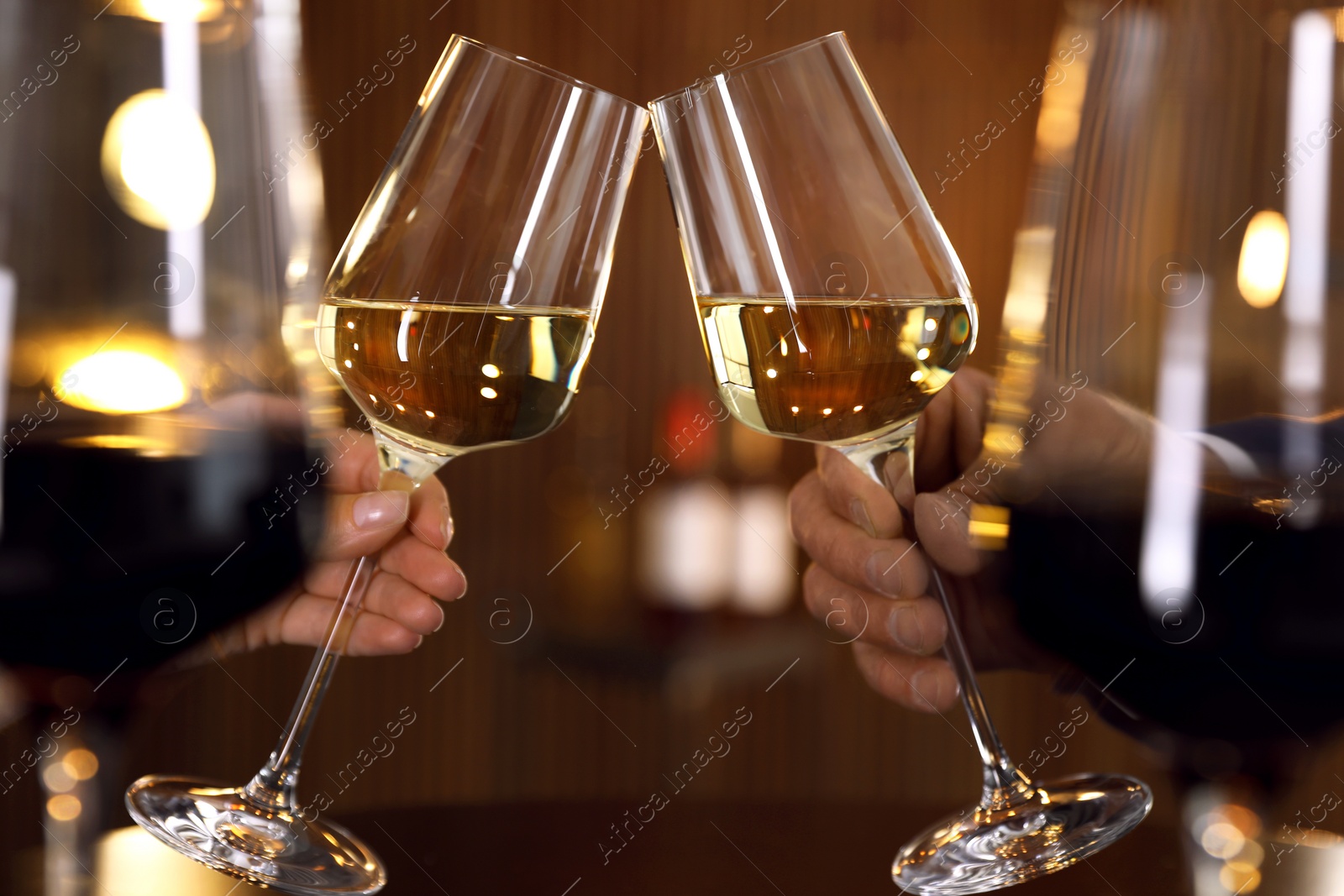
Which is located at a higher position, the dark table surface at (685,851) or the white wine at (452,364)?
the white wine at (452,364)

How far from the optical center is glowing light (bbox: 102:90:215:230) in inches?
13.5

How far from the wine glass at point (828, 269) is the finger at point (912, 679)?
206mm

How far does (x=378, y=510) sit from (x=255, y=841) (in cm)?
14

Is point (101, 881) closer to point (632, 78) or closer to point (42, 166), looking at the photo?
point (42, 166)

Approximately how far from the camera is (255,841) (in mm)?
376

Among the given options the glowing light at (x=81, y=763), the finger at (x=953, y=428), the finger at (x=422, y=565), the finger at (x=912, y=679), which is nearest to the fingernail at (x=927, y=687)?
the finger at (x=912, y=679)

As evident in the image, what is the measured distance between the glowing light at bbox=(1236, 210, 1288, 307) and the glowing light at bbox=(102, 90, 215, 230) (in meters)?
0.31

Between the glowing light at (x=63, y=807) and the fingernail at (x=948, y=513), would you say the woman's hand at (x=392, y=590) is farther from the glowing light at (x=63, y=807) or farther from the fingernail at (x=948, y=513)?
the fingernail at (x=948, y=513)

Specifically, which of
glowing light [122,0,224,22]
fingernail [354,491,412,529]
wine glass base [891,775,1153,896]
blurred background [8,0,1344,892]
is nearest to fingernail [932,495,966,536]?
wine glass base [891,775,1153,896]

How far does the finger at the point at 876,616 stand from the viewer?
57cm

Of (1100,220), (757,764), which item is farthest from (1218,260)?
(757,764)

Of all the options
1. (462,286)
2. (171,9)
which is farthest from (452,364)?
(171,9)

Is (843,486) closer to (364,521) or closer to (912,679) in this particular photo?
(912,679)

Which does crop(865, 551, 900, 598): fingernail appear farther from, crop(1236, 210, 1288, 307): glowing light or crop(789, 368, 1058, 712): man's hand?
crop(1236, 210, 1288, 307): glowing light
